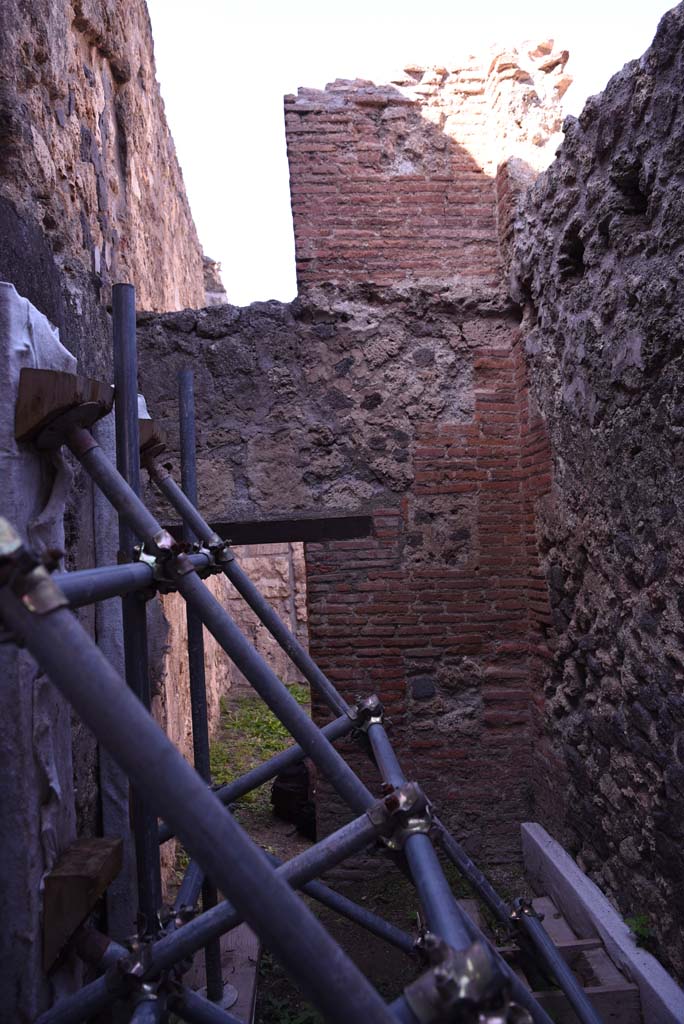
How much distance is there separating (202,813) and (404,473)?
3458 millimetres

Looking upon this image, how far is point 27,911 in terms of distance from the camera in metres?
1.42

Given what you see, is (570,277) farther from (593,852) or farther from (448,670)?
(593,852)

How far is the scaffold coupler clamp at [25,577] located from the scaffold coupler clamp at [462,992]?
0.69m

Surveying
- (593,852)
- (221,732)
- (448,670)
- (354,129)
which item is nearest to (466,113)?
(354,129)

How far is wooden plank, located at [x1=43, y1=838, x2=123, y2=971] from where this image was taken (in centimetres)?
146

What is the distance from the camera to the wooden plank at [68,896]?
4.79 feet

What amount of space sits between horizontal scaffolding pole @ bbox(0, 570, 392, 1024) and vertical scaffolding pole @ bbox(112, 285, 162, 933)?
0.83 m

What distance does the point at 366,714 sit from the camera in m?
2.43

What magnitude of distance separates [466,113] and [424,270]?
1.09m

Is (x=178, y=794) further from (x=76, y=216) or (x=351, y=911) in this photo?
(x=76, y=216)

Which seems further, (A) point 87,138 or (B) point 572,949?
(A) point 87,138

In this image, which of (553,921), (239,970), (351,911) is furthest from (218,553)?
(553,921)

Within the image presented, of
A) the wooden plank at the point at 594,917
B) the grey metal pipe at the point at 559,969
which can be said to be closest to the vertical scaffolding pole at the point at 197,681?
the grey metal pipe at the point at 559,969

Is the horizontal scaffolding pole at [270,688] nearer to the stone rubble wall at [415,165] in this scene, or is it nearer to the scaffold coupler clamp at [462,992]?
the scaffold coupler clamp at [462,992]
